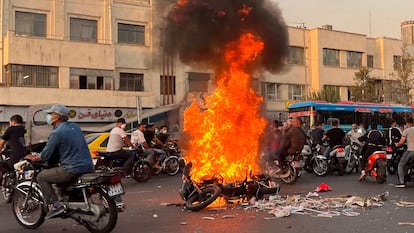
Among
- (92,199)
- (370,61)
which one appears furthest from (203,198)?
(370,61)

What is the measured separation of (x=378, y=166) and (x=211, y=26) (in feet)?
18.5

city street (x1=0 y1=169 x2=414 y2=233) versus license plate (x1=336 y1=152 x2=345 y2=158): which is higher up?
license plate (x1=336 y1=152 x2=345 y2=158)

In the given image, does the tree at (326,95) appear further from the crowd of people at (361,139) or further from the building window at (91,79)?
the crowd of people at (361,139)

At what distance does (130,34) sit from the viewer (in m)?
33.4

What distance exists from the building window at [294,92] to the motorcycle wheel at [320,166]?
27376mm

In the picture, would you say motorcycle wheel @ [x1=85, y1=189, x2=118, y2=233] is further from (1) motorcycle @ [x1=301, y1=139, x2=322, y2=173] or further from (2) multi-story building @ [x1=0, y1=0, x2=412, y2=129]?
(2) multi-story building @ [x1=0, y1=0, x2=412, y2=129]

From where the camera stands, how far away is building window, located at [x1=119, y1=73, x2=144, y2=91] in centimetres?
3293

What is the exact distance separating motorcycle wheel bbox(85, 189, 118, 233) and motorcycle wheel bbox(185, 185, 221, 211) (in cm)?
196

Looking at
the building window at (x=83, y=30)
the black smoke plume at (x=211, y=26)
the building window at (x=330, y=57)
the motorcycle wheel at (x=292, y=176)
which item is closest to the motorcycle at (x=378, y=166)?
the motorcycle wheel at (x=292, y=176)

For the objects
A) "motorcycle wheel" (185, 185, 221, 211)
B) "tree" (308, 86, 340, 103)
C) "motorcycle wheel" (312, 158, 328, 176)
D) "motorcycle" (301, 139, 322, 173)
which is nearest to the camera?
"motorcycle wheel" (185, 185, 221, 211)

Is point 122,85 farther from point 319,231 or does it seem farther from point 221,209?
point 319,231

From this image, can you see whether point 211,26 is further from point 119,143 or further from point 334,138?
point 334,138

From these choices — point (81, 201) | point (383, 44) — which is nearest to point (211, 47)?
point (81, 201)

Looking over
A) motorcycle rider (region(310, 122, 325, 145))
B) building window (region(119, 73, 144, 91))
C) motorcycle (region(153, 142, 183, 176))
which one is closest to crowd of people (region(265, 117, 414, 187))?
motorcycle rider (region(310, 122, 325, 145))
